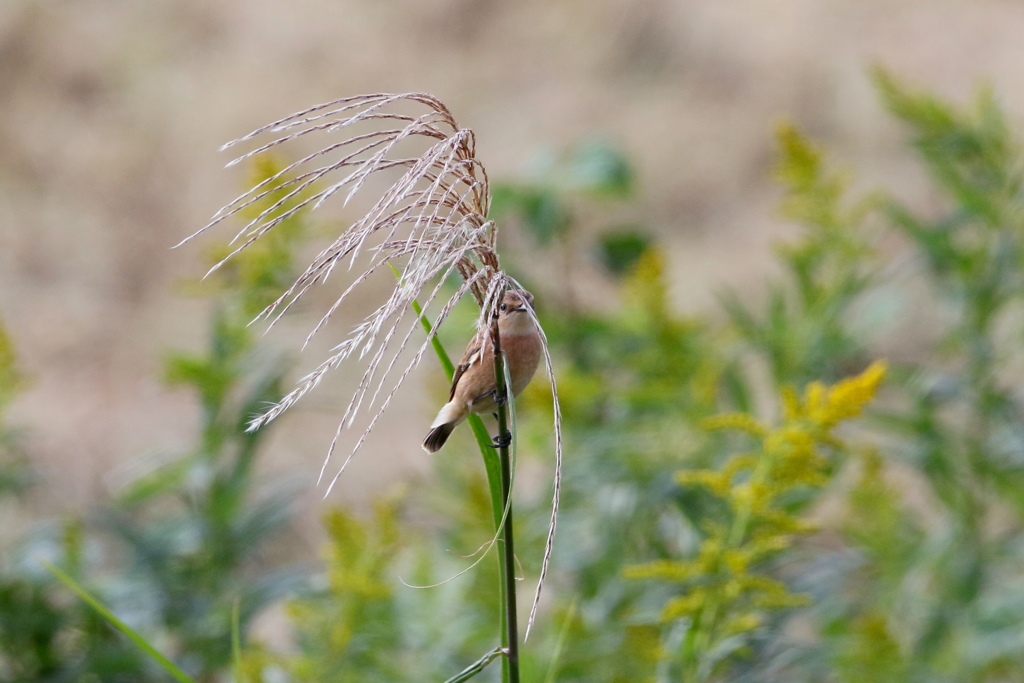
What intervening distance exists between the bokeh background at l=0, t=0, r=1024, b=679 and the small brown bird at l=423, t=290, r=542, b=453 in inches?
102

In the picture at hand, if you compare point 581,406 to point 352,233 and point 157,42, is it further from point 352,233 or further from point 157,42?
point 157,42

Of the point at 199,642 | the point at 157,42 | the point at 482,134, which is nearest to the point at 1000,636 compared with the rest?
the point at 199,642

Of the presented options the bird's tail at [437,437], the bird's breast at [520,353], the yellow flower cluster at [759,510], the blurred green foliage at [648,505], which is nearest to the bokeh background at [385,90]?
the blurred green foliage at [648,505]

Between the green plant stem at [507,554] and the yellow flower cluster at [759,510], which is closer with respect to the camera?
the green plant stem at [507,554]

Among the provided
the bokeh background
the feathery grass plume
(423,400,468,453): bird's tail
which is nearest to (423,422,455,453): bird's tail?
(423,400,468,453): bird's tail

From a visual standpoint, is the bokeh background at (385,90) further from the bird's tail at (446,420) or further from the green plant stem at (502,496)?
the green plant stem at (502,496)

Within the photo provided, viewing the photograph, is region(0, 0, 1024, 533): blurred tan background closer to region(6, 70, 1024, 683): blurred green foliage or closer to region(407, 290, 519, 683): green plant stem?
region(6, 70, 1024, 683): blurred green foliage

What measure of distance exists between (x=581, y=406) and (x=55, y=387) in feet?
8.60

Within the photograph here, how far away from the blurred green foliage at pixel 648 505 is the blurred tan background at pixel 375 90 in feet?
6.00

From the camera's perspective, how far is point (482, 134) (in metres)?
3.95

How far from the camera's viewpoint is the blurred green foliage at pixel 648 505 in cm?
121

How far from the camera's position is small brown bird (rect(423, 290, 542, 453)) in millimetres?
673

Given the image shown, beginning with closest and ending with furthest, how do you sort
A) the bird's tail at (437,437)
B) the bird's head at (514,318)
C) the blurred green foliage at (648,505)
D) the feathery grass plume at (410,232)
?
the feathery grass plume at (410,232) → the bird's head at (514,318) → the bird's tail at (437,437) → the blurred green foliage at (648,505)

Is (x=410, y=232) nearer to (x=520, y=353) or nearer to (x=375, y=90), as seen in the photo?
(x=520, y=353)
